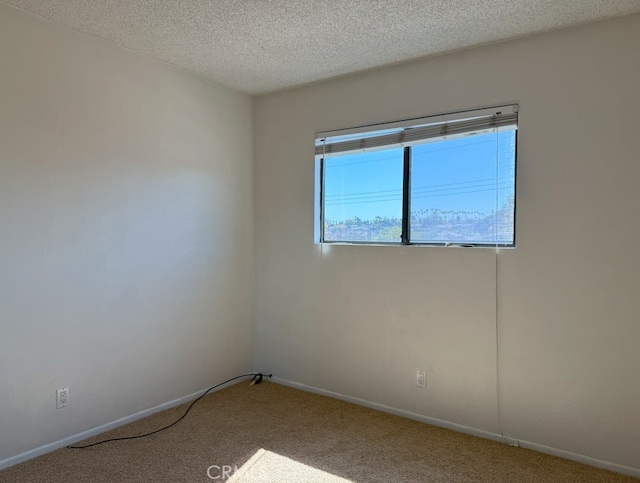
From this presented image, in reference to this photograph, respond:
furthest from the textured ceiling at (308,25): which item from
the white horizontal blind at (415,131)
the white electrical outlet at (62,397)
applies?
the white electrical outlet at (62,397)

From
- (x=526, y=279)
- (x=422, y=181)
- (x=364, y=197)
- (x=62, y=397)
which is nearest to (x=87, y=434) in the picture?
(x=62, y=397)

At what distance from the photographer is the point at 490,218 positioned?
274cm

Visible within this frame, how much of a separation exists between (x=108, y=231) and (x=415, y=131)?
2.16 meters

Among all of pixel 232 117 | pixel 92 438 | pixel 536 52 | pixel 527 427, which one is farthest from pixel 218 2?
pixel 527 427

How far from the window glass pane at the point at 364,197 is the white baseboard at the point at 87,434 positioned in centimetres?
170

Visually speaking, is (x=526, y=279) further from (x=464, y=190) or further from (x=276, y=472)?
(x=276, y=472)

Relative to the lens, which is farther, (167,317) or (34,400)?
(167,317)

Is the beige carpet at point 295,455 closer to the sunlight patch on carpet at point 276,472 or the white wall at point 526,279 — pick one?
the sunlight patch on carpet at point 276,472

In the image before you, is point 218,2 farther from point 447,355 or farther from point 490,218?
point 447,355

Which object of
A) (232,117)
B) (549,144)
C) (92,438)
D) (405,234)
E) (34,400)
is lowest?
(92,438)

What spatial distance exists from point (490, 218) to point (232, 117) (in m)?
2.22

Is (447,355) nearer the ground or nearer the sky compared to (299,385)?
nearer the sky

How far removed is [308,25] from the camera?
243 centimetres

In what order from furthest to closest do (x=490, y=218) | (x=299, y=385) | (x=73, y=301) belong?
(x=299, y=385), (x=490, y=218), (x=73, y=301)
